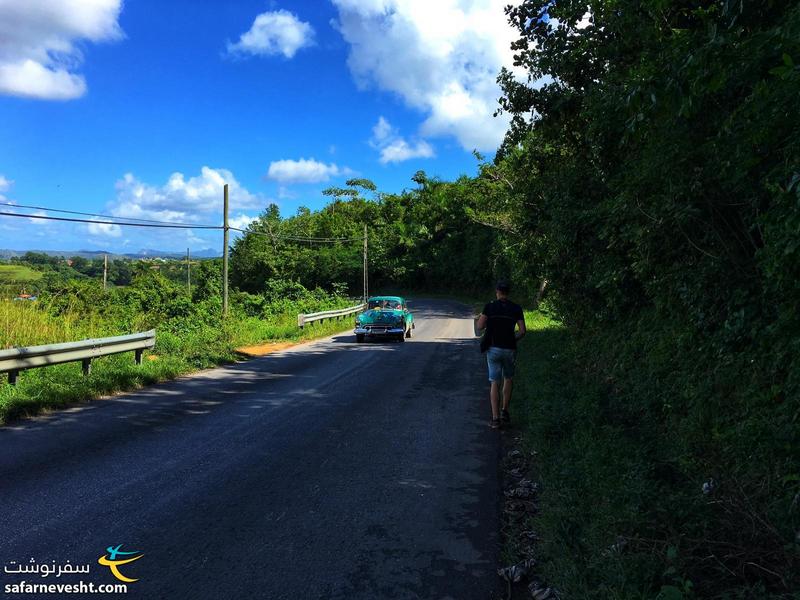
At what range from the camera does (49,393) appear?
7.20 m

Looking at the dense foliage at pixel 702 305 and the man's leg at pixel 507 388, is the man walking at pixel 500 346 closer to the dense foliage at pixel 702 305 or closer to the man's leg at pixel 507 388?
the man's leg at pixel 507 388

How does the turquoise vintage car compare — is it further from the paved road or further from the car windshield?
the paved road

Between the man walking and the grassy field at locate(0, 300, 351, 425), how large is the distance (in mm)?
6183

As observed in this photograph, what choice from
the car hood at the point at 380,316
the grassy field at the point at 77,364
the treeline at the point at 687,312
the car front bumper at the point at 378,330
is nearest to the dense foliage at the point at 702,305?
the treeline at the point at 687,312

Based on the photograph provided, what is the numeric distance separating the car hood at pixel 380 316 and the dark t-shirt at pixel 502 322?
39.6ft

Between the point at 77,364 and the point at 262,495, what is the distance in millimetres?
7184

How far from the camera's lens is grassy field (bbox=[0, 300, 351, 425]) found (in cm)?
709

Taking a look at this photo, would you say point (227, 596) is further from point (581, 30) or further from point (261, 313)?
point (261, 313)

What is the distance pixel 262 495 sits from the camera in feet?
13.6

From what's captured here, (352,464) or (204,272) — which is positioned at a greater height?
(204,272)

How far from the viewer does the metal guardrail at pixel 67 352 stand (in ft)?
24.2

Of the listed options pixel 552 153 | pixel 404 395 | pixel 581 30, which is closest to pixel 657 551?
pixel 404 395

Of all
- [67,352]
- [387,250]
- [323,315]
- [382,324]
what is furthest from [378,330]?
[387,250]

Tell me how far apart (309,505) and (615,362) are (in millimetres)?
5522
